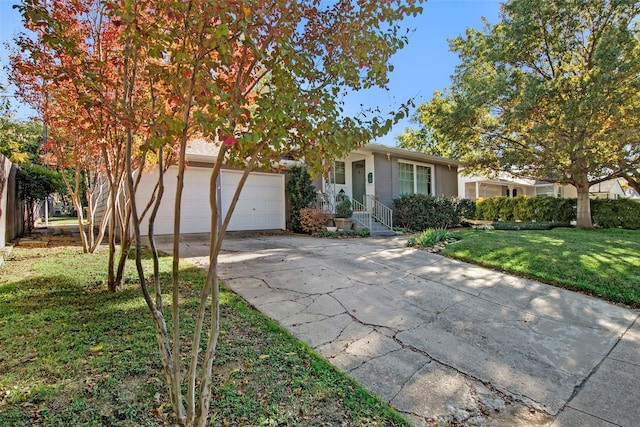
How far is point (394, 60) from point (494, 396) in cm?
260

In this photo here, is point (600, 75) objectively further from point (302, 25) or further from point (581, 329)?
point (302, 25)

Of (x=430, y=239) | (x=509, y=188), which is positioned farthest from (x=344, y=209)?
(x=509, y=188)

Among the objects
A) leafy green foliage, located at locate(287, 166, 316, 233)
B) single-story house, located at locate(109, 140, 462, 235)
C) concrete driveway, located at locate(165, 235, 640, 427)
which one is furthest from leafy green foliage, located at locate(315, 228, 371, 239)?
concrete driveway, located at locate(165, 235, 640, 427)

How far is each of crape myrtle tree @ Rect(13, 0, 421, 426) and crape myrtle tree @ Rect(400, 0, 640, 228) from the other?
10.1 metres

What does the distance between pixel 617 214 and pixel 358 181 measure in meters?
10.1

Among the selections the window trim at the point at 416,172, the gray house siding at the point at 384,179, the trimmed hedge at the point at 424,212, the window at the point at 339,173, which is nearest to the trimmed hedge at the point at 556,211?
the trimmed hedge at the point at 424,212

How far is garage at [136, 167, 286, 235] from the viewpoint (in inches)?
379

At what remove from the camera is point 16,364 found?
2.38 metres

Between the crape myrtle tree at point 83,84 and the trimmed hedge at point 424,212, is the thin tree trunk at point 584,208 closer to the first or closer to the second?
the trimmed hedge at point 424,212

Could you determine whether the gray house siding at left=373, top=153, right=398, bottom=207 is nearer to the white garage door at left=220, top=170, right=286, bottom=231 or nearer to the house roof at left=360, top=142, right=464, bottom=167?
the house roof at left=360, top=142, right=464, bottom=167

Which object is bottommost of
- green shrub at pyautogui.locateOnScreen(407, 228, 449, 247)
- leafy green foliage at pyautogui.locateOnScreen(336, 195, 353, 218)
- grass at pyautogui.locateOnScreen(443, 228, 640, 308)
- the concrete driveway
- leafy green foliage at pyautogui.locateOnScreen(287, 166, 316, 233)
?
the concrete driveway

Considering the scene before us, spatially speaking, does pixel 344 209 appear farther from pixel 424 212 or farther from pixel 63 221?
pixel 63 221

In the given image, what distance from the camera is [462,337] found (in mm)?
3236

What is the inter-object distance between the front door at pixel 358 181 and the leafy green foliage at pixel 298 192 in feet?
8.36
